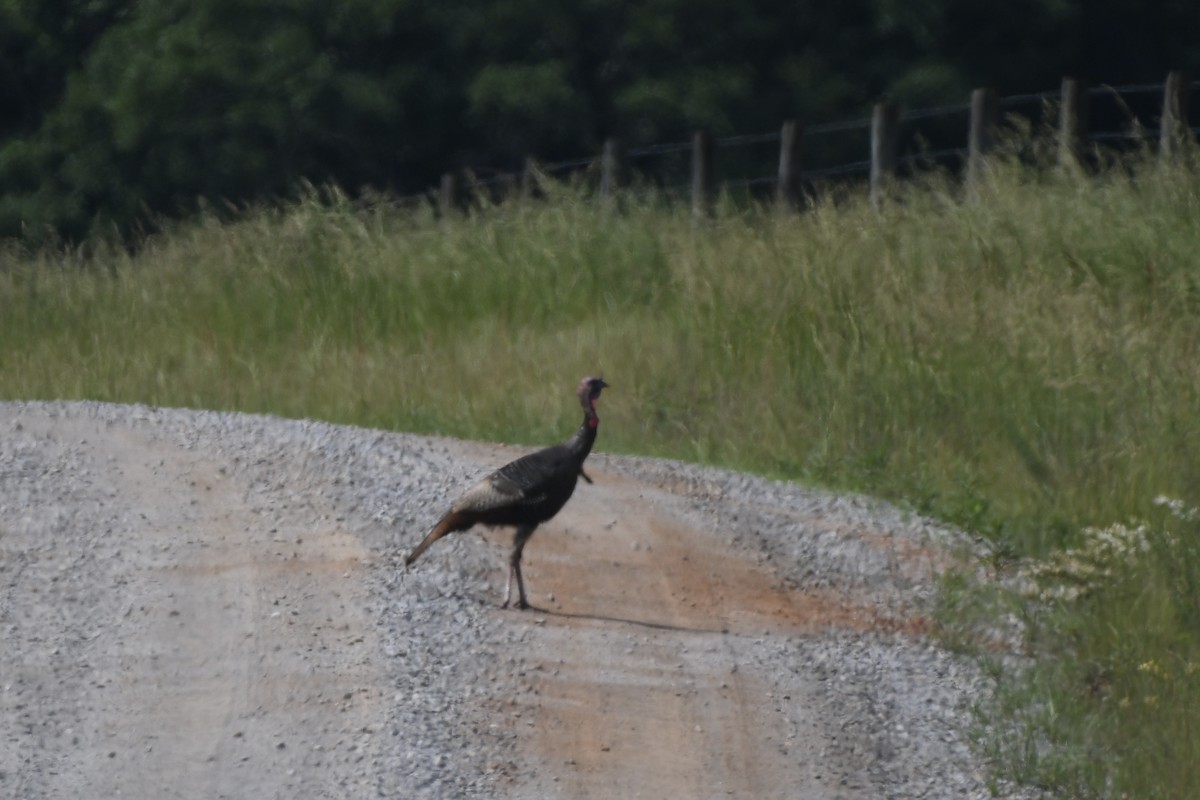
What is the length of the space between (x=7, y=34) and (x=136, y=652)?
2456cm

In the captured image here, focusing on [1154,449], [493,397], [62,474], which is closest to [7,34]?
[493,397]

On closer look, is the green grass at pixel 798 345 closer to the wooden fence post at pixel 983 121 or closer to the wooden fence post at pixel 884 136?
the wooden fence post at pixel 884 136

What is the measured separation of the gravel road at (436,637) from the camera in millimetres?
6332

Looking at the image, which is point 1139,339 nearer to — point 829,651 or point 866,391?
point 866,391

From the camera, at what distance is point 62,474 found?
9859 millimetres

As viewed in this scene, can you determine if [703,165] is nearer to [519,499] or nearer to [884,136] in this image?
[884,136]

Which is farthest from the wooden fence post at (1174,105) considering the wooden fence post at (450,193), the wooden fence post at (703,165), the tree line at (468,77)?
the tree line at (468,77)

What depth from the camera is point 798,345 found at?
39.6 ft

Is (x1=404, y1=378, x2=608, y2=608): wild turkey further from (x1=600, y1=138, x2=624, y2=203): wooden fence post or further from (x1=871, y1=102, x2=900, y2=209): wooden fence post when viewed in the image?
(x1=871, y1=102, x2=900, y2=209): wooden fence post

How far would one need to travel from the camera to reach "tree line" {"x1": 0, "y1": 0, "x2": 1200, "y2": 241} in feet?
87.5

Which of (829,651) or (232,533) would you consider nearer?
(829,651)

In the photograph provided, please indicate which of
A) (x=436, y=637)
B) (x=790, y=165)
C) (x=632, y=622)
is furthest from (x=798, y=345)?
(x=790, y=165)

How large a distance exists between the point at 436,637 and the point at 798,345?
17.0ft

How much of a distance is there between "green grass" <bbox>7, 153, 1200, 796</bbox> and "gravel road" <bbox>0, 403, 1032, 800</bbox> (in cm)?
56
